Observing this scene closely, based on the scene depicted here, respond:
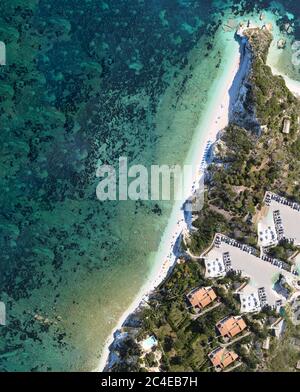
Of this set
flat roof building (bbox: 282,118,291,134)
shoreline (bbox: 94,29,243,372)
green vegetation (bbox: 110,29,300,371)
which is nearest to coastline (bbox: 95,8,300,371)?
shoreline (bbox: 94,29,243,372)

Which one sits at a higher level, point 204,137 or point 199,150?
point 204,137

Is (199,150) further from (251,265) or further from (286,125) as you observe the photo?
(251,265)

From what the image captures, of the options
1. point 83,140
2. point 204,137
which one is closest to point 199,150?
point 204,137

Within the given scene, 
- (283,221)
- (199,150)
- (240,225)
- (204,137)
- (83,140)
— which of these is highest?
(204,137)

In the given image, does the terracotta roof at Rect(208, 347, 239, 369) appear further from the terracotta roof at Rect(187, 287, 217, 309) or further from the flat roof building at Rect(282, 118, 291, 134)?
the flat roof building at Rect(282, 118, 291, 134)

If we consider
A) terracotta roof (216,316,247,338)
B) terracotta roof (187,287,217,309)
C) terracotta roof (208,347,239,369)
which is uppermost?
terracotta roof (187,287,217,309)
